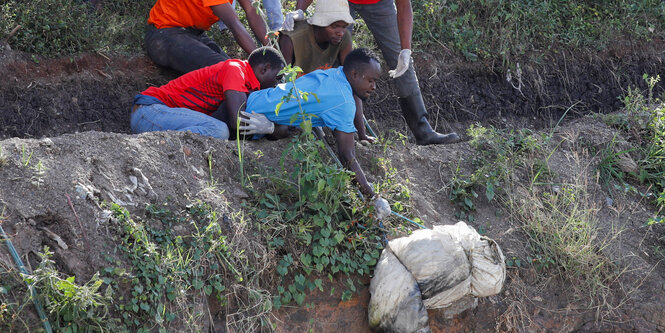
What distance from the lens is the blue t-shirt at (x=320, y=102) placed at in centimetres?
463

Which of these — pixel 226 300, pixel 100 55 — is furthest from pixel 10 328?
pixel 100 55

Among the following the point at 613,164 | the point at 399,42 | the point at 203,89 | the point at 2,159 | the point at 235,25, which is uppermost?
the point at 2,159

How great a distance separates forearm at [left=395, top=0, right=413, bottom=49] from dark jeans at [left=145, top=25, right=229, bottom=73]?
130 centimetres

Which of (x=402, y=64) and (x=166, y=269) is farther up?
(x=166, y=269)

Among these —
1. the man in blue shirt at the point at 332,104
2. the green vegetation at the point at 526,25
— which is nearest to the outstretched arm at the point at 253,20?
the man in blue shirt at the point at 332,104

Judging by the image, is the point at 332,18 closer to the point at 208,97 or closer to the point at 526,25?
the point at 208,97

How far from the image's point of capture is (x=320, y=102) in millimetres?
4656

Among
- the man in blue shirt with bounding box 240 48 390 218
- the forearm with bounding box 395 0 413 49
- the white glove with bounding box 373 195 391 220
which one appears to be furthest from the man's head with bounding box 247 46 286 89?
the white glove with bounding box 373 195 391 220

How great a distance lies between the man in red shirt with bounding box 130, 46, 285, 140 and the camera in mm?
4867

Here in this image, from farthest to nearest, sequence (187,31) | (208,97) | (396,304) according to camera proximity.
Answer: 1. (187,31)
2. (208,97)
3. (396,304)

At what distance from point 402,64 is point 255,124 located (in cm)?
119

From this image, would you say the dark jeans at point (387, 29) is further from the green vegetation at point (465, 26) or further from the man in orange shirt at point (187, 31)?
the green vegetation at point (465, 26)

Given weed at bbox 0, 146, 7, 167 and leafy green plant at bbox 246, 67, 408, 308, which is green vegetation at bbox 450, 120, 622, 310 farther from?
weed at bbox 0, 146, 7, 167

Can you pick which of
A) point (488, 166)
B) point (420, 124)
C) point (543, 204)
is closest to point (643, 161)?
point (543, 204)
